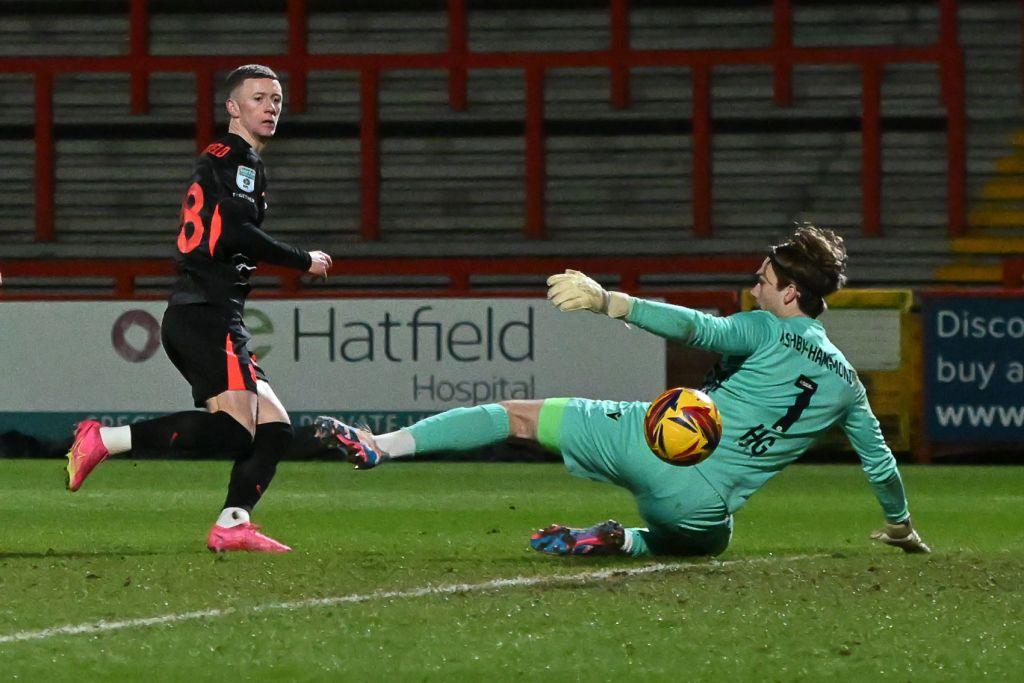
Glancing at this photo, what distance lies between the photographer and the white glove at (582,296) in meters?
5.40

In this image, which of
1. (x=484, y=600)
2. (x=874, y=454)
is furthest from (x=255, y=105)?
(x=874, y=454)

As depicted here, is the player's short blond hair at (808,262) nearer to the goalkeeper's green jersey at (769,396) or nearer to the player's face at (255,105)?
the goalkeeper's green jersey at (769,396)

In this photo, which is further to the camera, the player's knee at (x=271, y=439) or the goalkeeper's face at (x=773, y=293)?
the player's knee at (x=271, y=439)

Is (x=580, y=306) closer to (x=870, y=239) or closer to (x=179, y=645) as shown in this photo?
(x=179, y=645)

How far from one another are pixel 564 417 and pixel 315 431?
2.58 ft

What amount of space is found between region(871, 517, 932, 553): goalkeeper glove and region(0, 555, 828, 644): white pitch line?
0.71 ft

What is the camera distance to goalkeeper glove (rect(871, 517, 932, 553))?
6.23 m

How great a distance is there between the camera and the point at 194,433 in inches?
243

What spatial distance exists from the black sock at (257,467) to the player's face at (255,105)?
1.01 meters

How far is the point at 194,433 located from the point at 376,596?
126 centimetres

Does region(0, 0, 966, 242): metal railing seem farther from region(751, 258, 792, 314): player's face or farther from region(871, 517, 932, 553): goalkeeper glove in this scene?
region(751, 258, 792, 314): player's face

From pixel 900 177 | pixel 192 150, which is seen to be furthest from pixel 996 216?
pixel 192 150

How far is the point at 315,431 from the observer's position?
226 inches

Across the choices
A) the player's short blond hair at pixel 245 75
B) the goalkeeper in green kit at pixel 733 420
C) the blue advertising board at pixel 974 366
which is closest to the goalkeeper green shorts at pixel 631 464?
the goalkeeper in green kit at pixel 733 420
